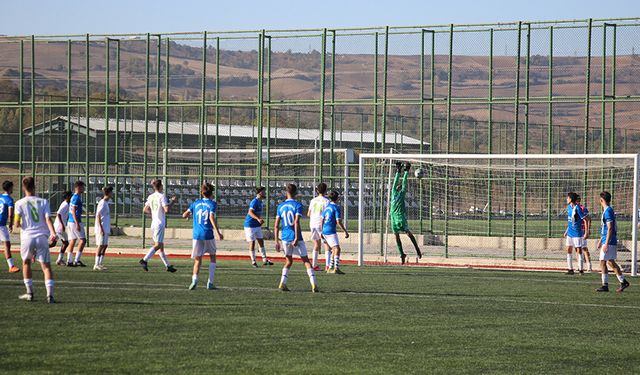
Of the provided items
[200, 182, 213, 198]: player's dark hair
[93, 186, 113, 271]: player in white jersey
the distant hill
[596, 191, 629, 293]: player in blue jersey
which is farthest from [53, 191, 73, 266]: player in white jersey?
the distant hill

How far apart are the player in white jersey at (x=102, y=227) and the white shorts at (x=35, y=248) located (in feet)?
27.1

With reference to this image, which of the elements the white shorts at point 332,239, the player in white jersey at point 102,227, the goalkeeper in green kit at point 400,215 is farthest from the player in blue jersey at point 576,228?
the player in white jersey at point 102,227

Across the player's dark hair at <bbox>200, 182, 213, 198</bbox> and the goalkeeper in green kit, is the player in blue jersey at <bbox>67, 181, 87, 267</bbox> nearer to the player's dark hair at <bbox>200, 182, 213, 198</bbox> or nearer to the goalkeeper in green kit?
the player's dark hair at <bbox>200, 182, 213, 198</bbox>

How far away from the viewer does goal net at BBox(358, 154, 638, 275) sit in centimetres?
3253

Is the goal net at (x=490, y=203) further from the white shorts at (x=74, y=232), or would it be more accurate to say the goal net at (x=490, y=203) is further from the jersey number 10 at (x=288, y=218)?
the jersey number 10 at (x=288, y=218)

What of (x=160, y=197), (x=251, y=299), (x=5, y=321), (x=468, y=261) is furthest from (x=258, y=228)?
(x=5, y=321)

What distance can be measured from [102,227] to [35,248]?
8807 mm

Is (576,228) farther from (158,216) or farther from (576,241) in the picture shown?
(158,216)

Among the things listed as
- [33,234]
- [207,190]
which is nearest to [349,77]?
[207,190]

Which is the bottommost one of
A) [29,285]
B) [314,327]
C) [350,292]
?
[350,292]

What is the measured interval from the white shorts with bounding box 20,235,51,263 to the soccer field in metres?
0.71

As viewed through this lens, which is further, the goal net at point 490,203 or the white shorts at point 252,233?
the goal net at point 490,203

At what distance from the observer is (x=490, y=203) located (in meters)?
35.6

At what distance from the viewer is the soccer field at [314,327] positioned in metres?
12.1
